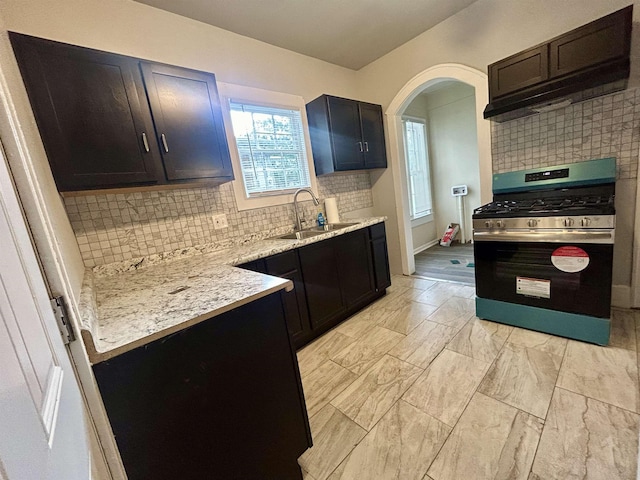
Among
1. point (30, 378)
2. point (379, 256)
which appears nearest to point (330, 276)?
point (379, 256)

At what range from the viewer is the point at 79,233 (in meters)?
1.62

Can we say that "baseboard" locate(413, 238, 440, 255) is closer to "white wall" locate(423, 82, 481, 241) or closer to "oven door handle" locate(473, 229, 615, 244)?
"white wall" locate(423, 82, 481, 241)

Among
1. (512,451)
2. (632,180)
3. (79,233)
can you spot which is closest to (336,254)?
(512,451)

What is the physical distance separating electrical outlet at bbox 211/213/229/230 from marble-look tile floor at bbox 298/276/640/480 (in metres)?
1.27

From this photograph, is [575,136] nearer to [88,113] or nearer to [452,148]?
[452,148]

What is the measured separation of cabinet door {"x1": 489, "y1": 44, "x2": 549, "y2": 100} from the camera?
186 centimetres

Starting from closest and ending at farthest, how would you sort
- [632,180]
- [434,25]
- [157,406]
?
[157,406] < [632,180] < [434,25]

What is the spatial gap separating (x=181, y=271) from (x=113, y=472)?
1055 mm

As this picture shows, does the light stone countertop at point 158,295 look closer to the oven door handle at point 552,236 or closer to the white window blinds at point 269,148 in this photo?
the white window blinds at point 269,148

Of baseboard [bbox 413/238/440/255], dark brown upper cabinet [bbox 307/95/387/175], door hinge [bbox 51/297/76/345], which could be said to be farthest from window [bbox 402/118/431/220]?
door hinge [bbox 51/297/76/345]

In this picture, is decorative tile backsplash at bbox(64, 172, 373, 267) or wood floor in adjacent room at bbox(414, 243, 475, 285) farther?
wood floor in adjacent room at bbox(414, 243, 475, 285)

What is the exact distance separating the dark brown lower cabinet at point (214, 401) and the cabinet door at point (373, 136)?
2486 mm

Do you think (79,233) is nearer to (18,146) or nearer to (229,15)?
(18,146)

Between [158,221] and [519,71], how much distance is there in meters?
2.96
